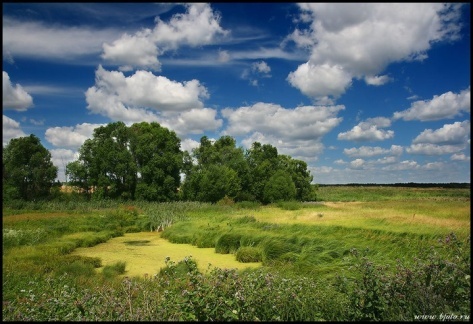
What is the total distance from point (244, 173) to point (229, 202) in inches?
260

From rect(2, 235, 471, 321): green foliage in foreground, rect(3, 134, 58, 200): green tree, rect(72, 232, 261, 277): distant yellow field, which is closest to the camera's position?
rect(2, 235, 471, 321): green foliage in foreground

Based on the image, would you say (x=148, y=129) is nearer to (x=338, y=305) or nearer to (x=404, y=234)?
(x=404, y=234)

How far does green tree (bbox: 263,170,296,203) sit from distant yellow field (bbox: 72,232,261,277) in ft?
83.0

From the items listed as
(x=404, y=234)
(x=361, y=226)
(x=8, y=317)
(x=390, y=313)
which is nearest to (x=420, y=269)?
(x=390, y=313)

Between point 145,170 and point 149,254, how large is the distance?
2573 centimetres

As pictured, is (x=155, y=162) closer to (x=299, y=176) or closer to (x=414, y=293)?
(x=299, y=176)

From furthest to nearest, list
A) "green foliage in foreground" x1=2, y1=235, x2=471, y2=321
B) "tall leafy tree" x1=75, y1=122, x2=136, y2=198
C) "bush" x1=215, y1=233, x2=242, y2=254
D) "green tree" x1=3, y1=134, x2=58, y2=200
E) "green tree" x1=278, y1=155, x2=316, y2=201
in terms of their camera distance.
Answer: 1. "green tree" x1=278, y1=155, x2=316, y2=201
2. "tall leafy tree" x1=75, y1=122, x2=136, y2=198
3. "green tree" x1=3, y1=134, x2=58, y2=200
4. "bush" x1=215, y1=233, x2=242, y2=254
5. "green foliage in foreground" x1=2, y1=235, x2=471, y2=321

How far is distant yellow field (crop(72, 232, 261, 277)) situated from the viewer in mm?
12086

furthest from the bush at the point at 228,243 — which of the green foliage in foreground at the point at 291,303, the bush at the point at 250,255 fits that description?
the green foliage in foreground at the point at 291,303

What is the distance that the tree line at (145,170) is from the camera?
3653 cm

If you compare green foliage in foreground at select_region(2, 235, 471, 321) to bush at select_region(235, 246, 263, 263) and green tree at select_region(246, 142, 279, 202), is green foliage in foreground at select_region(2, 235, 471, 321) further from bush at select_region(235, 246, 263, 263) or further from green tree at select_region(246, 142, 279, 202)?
green tree at select_region(246, 142, 279, 202)

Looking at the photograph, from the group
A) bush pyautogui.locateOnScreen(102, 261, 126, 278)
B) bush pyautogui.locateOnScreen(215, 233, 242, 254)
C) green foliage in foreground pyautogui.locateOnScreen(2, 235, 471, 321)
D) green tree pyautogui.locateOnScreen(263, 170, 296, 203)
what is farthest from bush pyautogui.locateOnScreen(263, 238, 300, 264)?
green tree pyautogui.locateOnScreen(263, 170, 296, 203)

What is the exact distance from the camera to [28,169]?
36250mm

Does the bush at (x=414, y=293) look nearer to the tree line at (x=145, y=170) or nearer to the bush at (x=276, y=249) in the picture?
the bush at (x=276, y=249)
